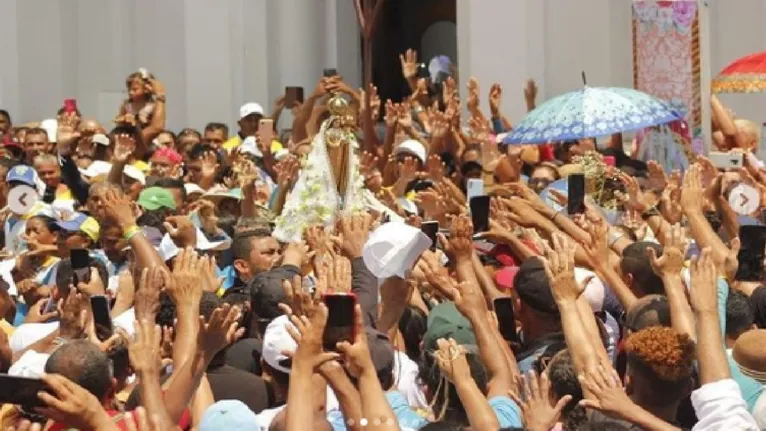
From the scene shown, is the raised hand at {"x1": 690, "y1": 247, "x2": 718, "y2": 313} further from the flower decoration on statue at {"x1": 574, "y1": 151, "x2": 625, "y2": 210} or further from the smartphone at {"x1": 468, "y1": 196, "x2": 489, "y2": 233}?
the flower decoration on statue at {"x1": 574, "y1": 151, "x2": 625, "y2": 210}

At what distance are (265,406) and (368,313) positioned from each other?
68cm

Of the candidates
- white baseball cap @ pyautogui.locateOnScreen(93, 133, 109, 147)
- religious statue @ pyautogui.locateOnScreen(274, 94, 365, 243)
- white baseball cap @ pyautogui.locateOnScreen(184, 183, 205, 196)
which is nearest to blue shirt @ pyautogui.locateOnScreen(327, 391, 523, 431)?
religious statue @ pyautogui.locateOnScreen(274, 94, 365, 243)

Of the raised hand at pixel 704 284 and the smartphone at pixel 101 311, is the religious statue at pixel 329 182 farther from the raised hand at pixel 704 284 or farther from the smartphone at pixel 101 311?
the raised hand at pixel 704 284

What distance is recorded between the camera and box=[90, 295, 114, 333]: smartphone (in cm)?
630

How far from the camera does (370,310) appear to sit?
6.52 m

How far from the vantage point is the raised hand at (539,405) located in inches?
195

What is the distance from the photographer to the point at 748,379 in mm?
5660

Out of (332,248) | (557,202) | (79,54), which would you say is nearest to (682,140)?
(557,202)

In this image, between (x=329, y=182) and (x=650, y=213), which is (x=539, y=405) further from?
(x=329, y=182)

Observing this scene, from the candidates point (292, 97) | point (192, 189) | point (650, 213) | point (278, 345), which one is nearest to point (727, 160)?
point (650, 213)

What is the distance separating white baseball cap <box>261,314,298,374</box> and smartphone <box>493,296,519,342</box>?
0.97 m

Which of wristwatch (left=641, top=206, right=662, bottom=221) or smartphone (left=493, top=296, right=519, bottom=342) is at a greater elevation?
wristwatch (left=641, top=206, right=662, bottom=221)

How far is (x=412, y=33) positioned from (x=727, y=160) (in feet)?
41.8

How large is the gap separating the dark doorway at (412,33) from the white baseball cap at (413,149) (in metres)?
9.31
